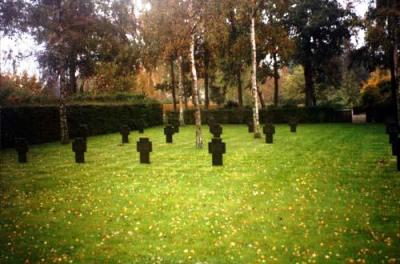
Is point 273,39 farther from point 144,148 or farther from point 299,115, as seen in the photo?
point 144,148

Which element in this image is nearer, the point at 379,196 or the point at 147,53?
the point at 379,196

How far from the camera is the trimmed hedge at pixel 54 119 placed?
2552 cm

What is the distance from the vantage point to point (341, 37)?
148ft

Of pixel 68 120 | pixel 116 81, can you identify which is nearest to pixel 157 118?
pixel 116 81

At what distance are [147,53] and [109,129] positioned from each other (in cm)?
897

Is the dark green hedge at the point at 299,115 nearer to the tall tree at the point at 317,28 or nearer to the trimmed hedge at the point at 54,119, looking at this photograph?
the tall tree at the point at 317,28

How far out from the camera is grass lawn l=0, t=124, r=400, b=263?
7.24 meters

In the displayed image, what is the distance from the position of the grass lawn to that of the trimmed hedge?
8608 millimetres

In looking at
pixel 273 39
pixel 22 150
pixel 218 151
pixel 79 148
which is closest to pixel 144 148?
pixel 79 148

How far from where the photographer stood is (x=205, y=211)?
977cm

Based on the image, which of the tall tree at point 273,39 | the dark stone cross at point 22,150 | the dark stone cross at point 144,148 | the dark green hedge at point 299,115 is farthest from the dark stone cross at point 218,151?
→ the dark green hedge at point 299,115

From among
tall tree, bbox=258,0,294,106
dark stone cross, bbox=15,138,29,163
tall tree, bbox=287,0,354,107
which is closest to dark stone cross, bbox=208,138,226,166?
dark stone cross, bbox=15,138,29,163

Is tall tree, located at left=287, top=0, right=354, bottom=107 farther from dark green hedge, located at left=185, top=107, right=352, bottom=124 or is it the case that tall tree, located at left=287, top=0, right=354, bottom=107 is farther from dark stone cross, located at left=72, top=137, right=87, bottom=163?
dark stone cross, located at left=72, top=137, right=87, bottom=163

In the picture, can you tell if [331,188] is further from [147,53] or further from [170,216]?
[147,53]
